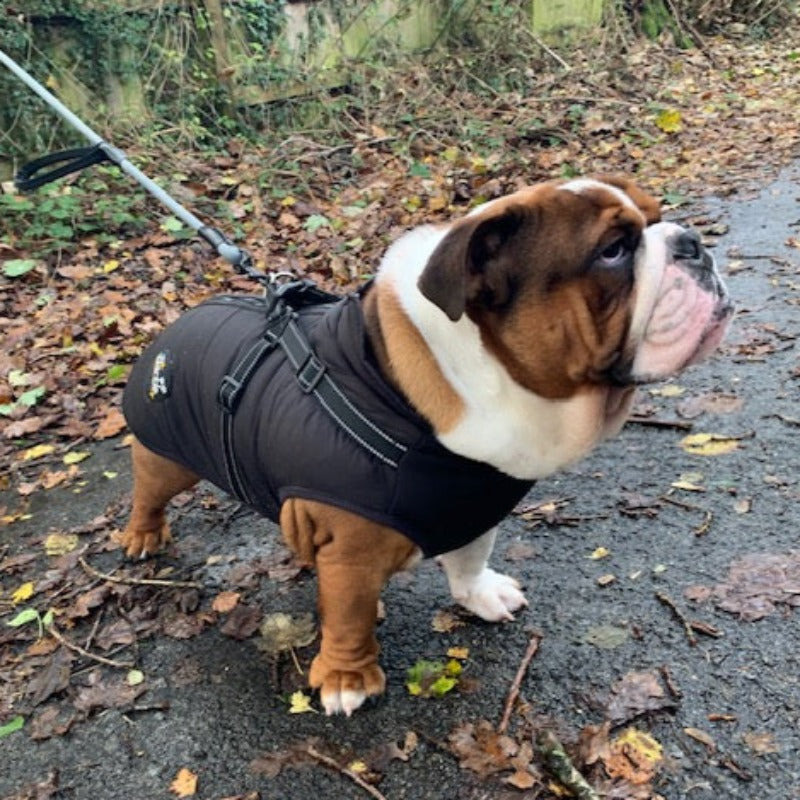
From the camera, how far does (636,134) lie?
357 inches

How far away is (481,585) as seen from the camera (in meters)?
2.98

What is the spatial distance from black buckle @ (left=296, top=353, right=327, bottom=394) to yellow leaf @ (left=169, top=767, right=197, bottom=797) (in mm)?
1211

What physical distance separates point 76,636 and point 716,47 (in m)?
12.9

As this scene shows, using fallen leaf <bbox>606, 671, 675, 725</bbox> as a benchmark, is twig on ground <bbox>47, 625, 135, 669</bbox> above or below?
below

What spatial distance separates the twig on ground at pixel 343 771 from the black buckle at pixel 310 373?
1.09 meters

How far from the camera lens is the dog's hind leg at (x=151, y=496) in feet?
10.6

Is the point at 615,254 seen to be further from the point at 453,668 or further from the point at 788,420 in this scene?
the point at 788,420

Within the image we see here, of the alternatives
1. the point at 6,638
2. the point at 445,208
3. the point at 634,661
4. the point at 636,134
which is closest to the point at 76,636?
the point at 6,638

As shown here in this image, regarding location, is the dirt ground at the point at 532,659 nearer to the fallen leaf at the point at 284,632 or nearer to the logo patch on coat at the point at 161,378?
the fallen leaf at the point at 284,632

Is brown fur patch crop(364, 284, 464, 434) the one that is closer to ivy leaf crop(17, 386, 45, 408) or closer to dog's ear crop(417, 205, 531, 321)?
dog's ear crop(417, 205, 531, 321)

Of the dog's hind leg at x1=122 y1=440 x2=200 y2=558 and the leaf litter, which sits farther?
the dog's hind leg at x1=122 y1=440 x2=200 y2=558

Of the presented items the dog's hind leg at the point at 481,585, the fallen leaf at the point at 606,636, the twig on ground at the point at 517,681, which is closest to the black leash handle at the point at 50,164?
the dog's hind leg at the point at 481,585

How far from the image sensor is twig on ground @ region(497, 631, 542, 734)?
2.59m

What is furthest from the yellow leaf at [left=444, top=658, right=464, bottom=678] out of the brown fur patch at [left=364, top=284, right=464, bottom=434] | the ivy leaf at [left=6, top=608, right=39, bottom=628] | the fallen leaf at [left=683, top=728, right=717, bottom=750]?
the ivy leaf at [left=6, top=608, right=39, bottom=628]
